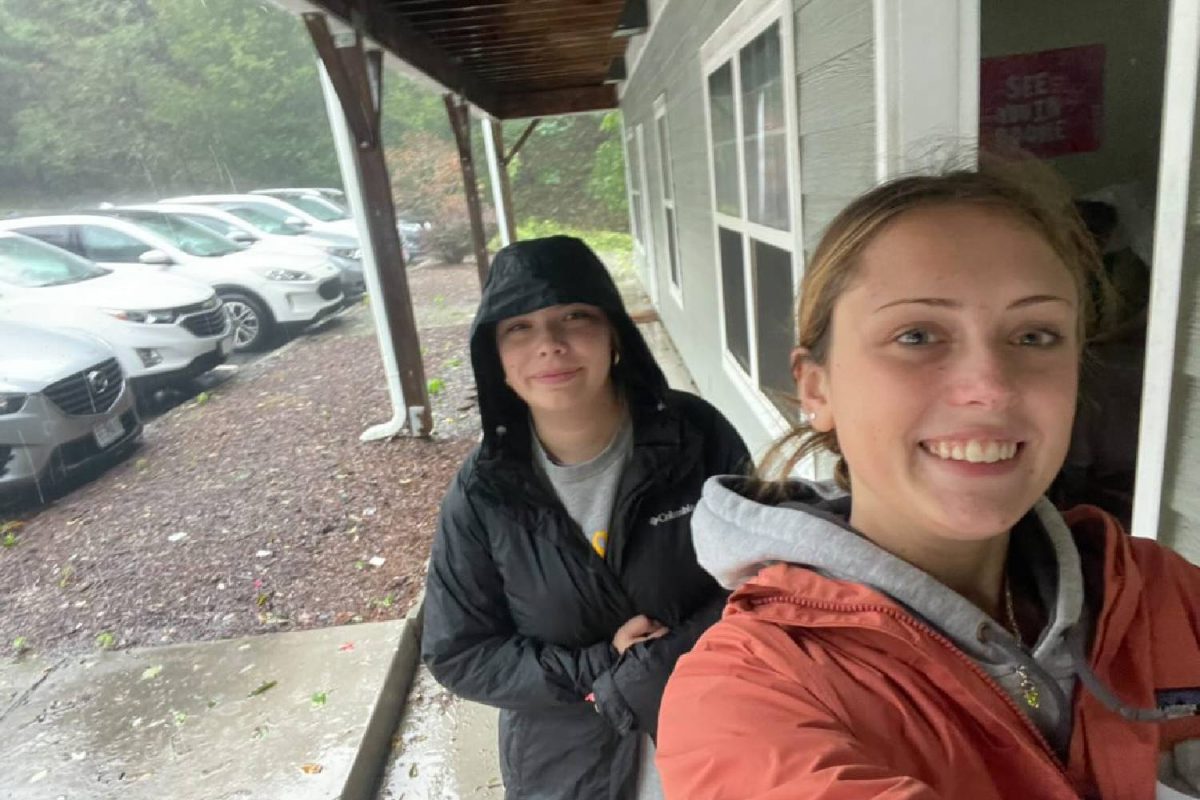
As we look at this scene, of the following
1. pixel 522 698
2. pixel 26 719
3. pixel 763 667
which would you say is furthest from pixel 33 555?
pixel 763 667

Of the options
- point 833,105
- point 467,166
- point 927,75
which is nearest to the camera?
point 927,75

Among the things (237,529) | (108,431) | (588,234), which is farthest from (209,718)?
(588,234)

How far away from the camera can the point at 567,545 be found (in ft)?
4.86

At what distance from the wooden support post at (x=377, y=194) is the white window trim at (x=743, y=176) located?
2346mm

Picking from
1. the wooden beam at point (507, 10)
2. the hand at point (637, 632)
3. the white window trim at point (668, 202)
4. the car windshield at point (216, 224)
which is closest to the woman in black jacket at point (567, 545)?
the hand at point (637, 632)

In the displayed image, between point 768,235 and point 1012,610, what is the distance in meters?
2.26

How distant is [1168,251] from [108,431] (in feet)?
18.7

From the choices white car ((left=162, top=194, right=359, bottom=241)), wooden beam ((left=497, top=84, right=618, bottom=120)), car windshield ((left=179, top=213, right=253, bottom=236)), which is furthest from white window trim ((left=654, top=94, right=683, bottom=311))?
wooden beam ((left=497, top=84, right=618, bottom=120))

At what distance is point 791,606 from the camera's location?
792mm

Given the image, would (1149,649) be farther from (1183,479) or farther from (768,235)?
(768,235)

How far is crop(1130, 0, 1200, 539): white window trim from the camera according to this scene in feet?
3.24

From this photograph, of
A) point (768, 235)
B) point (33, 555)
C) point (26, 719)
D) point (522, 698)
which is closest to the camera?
point (522, 698)

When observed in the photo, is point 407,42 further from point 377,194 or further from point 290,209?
point 290,209

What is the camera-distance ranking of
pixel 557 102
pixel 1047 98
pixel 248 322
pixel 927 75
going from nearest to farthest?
pixel 927 75
pixel 1047 98
pixel 248 322
pixel 557 102
